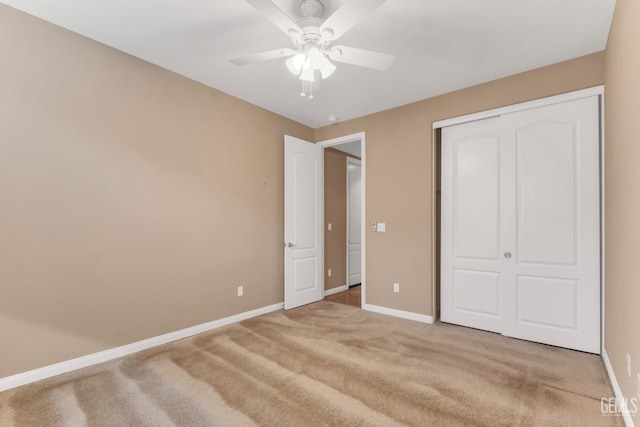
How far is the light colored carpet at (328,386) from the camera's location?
1.86 m

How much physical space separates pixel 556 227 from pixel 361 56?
8.02ft

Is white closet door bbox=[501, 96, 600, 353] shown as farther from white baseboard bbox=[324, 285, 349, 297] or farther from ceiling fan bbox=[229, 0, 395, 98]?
white baseboard bbox=[324, 285, 349, 297]

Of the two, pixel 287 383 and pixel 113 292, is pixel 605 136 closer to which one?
pixel 287 383

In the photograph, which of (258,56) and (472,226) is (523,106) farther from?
(258,56)

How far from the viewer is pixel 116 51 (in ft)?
8.80

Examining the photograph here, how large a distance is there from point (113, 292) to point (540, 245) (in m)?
4.01

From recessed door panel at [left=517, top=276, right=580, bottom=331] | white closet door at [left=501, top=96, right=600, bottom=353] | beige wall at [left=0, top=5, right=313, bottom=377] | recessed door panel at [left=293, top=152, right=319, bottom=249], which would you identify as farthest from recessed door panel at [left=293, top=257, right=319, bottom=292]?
recessed door panel at [left=517, top=276, right=580, bottom=331]

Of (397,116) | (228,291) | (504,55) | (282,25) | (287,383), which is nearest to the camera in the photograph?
(282,25)

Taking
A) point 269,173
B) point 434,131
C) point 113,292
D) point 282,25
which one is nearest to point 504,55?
point 434,131

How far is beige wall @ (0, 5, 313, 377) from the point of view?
7.25 ft

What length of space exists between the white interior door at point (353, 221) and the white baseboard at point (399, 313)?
1.48m

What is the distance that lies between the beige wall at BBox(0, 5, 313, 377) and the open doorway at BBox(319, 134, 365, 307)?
5.45 feet

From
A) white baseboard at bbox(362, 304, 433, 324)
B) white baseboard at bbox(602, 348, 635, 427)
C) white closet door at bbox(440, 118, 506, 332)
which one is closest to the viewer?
white baseboard at bbox(602, 348, 635, 427)

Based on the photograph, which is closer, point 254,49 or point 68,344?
point 68,344
